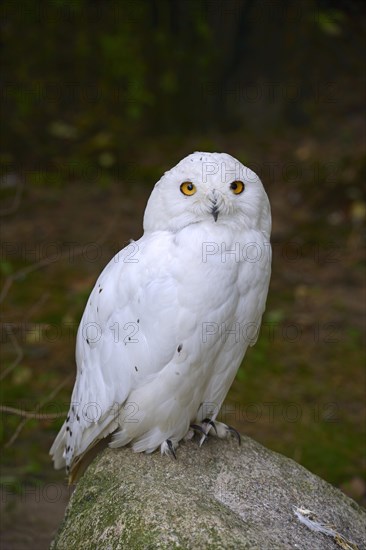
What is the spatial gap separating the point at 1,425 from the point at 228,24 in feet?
17.0

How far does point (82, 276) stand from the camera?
24.3 ft

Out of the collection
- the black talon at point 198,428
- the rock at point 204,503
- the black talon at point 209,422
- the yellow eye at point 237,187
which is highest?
the yellow eye at point 237,187

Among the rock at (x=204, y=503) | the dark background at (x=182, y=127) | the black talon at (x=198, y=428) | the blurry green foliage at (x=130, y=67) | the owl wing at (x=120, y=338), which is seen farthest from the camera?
the blurry green foliage at (x=130, y=67)

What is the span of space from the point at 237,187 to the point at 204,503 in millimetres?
1241

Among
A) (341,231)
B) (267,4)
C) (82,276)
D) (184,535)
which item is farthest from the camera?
(267,4)

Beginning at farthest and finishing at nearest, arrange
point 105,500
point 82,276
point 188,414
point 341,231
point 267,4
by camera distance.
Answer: point 267,4
point 341,231
point 82,276
point 188,414
point 105,500

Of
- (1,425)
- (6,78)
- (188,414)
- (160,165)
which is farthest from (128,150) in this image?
(188,414)

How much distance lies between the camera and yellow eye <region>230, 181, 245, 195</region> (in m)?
3.37

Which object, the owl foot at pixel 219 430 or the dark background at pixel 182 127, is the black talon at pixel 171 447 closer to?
the owl foot at pixel 219 430

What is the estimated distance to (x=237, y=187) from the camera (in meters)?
3.41

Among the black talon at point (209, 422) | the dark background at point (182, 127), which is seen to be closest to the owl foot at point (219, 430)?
the black talon at point (209, 422)

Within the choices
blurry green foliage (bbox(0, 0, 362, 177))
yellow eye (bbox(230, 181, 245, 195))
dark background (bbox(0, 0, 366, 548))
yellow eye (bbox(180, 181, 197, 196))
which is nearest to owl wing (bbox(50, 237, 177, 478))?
yellow eye (bbox(180, 181, 197, 196))

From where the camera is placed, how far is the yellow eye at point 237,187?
11.1ft

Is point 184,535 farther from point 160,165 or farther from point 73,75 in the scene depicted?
point 73,75
